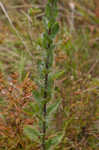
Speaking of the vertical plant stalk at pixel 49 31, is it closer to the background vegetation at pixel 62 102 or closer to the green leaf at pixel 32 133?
the background vegetation at pixel 62 102

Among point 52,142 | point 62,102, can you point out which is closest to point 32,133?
point 52,142

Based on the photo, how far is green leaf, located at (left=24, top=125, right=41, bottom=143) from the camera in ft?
4.12

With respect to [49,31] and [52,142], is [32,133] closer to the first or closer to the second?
[52,142]

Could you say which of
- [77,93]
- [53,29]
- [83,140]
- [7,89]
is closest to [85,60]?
[77,93]

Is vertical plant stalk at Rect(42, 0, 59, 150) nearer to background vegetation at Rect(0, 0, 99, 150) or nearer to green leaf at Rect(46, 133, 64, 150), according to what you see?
background vegetation at Rect(0, 0, 99, 150)

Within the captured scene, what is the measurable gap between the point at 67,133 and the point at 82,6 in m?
1.88

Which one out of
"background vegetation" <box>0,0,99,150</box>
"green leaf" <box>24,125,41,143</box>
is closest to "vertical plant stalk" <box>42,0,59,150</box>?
"background vegetation" <box>0,0,99,150</box>

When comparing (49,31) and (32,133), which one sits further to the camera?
(32,133)

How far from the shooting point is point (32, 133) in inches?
50.1

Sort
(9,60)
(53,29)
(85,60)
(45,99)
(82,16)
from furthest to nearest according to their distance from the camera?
(82,16), (9,60), (85,60), (45,99), (53,29)

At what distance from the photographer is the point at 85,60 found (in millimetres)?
2076

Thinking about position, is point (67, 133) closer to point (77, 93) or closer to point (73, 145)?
point (73, 145)

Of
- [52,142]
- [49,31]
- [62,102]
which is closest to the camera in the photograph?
[49,31]

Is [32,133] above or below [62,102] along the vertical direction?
below
